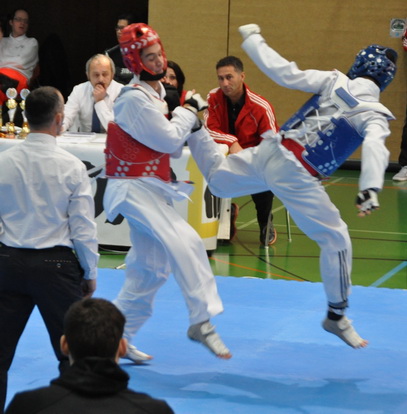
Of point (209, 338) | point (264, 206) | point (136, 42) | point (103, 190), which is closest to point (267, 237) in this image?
point (264, 206)

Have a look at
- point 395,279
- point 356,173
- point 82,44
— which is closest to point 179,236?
point 395,279

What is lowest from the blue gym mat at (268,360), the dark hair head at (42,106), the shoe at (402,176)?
the shoe at (402,176)

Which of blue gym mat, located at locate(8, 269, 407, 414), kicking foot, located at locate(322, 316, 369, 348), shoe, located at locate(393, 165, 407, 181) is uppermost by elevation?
kicking foot, located at locate(322, 316, 369, 348)

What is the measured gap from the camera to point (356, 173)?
41.6 ft

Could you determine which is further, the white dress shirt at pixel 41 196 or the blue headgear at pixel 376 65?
the blue headgear at pixel 376 65

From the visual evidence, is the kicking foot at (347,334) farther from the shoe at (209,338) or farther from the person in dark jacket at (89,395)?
the person in dark jacket at (89,395)

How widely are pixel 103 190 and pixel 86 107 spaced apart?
108 centimetres

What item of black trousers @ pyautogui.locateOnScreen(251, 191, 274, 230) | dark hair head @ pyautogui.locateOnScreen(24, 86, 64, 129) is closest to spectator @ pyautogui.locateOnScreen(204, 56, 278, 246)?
black trousers @ pyautogui.locateOnScreen(251, 191, 274, 230)

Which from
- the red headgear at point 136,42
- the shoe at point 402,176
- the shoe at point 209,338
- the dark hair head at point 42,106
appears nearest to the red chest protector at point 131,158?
the red headgear at point 136,42

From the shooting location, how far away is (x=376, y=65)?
4820 mm

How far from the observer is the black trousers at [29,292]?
3.52 m

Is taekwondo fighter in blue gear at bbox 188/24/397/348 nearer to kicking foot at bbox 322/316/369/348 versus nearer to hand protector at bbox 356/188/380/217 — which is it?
kicking foot at bbox 322/316/369/348

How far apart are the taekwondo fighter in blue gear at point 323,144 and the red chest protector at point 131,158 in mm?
429

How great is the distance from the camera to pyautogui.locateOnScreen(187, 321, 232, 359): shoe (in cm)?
442
